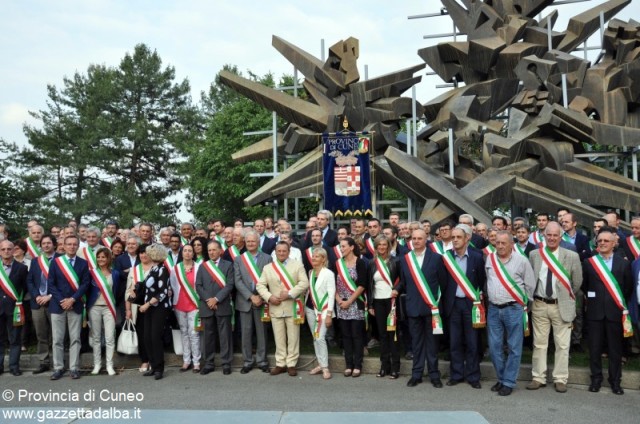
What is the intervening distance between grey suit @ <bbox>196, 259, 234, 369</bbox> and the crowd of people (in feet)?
0.05

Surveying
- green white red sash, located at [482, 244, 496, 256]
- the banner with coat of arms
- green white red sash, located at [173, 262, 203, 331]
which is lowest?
green white red sash, located at [173, 262, 203, 331]

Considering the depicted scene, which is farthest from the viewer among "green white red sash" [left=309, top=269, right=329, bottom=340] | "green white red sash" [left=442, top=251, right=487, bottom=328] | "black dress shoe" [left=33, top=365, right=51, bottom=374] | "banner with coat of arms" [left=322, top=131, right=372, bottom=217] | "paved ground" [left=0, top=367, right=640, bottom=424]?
"banner with coat of arms" [left=322, top=131, right=372, bottom=217]

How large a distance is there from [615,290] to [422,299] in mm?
2056

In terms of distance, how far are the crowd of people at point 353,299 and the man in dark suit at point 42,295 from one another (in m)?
0.02

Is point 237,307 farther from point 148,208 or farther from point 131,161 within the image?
point 131,161

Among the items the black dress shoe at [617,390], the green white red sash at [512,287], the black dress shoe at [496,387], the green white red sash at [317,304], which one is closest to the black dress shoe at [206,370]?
the green white red sash at [317,304]

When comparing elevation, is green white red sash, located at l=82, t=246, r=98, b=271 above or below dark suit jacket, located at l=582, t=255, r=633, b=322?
above

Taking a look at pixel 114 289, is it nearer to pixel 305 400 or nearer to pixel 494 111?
pixel 305 400

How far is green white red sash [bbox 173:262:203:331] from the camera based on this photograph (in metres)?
7.31

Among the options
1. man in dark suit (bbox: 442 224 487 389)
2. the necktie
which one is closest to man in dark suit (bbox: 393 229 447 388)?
man in dark suit (bbox: 442 224 487 389)

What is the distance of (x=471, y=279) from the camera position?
638cm

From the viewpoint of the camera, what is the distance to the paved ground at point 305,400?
5.27 m

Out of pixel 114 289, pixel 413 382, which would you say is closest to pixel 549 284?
pixel 413 382

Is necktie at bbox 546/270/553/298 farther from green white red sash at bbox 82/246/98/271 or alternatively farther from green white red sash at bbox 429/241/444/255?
green white red sash at bbox 82/246/98/271
